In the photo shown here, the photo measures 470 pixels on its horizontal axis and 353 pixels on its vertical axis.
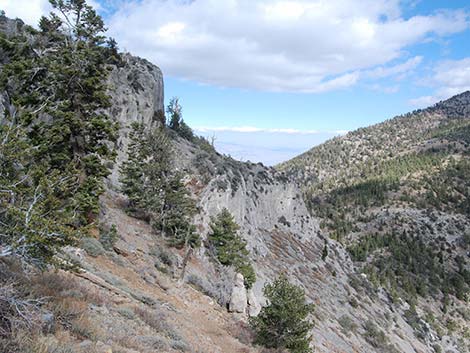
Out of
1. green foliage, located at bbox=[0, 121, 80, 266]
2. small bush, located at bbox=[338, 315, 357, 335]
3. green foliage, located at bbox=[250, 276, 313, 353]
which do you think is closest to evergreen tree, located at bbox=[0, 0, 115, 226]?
green foliage, located at bbox=[0, 121, 80, 266]

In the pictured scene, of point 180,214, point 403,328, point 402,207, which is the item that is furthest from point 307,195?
point 180,214

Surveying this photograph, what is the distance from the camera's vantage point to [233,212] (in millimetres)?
48000

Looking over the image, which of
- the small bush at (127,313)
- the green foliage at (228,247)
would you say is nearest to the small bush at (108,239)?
the small bush at (127,313)

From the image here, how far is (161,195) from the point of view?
34.5 m

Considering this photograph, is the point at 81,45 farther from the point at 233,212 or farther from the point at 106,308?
the point at 233,212

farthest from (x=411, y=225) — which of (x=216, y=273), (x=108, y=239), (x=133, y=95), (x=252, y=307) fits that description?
(x=108, y=239)

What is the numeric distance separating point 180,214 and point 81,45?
778 inches

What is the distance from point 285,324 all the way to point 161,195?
19062 millimetres

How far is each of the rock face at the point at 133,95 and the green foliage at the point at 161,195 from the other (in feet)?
24.8

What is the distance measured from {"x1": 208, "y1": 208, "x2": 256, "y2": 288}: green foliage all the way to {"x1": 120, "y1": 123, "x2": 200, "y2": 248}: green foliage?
3437mm

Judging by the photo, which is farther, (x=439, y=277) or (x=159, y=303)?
(x=439, y=277)

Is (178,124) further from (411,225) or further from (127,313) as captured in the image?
(411,225)

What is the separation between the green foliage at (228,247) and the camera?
35131 millimetres

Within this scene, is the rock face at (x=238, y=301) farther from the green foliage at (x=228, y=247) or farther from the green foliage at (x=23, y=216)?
the green foliage at (x=23, y=216)
